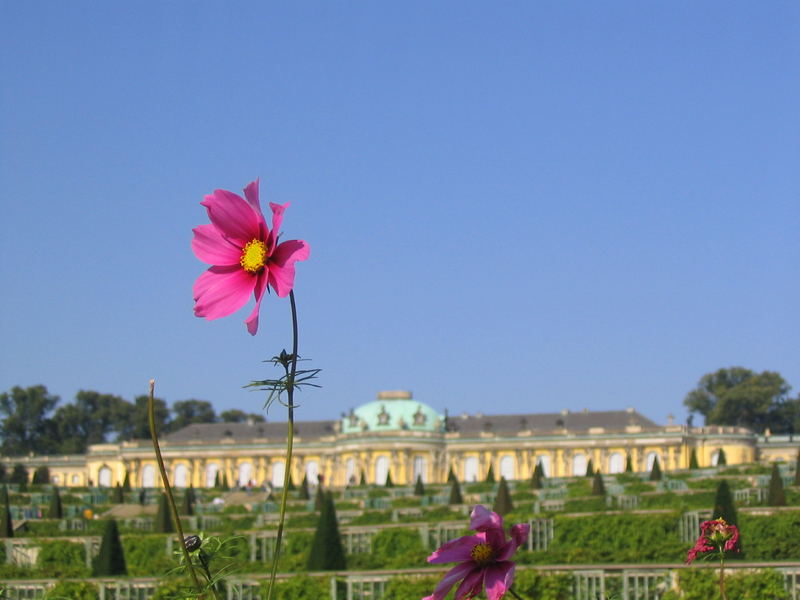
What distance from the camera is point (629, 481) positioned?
155ft

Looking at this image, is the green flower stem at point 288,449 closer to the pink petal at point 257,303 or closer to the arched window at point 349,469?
the pink petal at point 257,303

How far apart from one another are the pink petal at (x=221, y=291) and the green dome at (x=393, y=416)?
260 ft

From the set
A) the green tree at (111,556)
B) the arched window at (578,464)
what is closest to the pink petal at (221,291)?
the green tree at (111,556)

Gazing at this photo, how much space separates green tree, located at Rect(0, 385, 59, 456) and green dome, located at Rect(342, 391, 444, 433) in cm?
2964

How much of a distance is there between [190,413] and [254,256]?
10589cm

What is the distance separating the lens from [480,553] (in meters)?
2.47

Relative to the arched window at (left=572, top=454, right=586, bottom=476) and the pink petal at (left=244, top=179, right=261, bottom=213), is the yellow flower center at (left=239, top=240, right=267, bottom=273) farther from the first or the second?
the arched window at (left=572, top=454, right=586, bottom=476)

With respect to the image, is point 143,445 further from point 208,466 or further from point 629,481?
point 629,481

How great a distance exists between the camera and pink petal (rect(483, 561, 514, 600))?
234 centimetres

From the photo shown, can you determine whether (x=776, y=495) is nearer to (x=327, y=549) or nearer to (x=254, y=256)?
(x=327, y=549)

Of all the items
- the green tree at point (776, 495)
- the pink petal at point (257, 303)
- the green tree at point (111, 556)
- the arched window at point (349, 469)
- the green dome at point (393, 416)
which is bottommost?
the green tree at point (111, 556)

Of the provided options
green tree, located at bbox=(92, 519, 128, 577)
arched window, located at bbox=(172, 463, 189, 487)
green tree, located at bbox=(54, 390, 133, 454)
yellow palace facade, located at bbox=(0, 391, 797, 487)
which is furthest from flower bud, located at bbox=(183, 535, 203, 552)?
green tree, located at bbox=(54, 390, 133, 454)

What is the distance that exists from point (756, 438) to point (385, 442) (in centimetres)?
2356

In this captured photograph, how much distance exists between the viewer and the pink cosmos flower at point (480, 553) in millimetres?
2438
